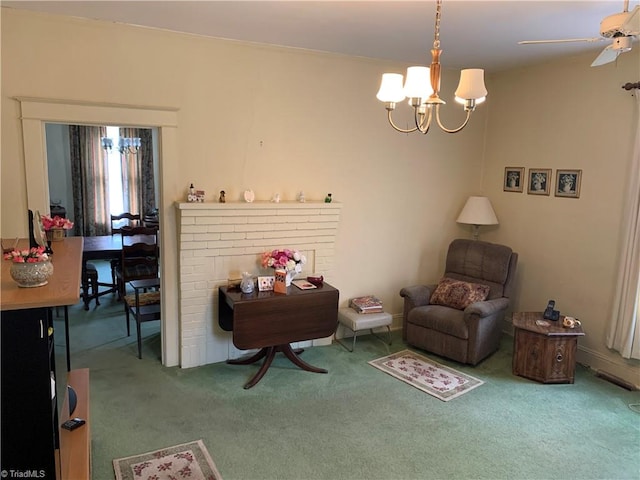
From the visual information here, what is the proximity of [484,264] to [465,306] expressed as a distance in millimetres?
483

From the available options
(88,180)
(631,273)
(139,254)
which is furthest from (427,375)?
(88,180)

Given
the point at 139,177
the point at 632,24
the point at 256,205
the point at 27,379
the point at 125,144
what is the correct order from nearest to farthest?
the point at 27,379, the point at 632,24, the point at 256,205, the point at 125,144, the point at 139,177

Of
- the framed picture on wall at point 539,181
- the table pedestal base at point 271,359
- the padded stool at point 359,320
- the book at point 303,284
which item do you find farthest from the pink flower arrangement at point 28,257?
the framed picture on wall at point 539,181

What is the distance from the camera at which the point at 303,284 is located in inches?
145

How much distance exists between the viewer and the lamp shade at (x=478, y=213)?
14.4 feet

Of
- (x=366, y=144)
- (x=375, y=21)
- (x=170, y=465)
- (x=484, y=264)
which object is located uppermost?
(x=375, y=21)

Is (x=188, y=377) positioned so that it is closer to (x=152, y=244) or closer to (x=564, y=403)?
(x=152, y=244)

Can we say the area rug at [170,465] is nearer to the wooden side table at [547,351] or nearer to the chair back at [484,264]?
the wooden side table at [547,351]

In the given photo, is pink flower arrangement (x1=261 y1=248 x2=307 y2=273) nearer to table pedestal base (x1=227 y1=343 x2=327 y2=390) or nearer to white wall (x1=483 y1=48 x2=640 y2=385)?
table pedestal base (x1=227 y1=343 x2=327 y2=390)

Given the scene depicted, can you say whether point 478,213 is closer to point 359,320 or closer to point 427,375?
point 359,320

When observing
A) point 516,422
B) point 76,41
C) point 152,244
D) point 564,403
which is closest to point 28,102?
point 76,41

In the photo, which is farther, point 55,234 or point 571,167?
point 571,167

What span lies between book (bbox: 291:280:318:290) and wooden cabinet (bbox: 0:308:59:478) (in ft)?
7.23

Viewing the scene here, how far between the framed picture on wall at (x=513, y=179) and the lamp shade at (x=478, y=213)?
0.80 feet
